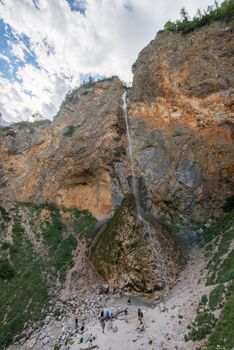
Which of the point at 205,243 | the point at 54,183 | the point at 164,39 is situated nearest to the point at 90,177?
the point at 54,183

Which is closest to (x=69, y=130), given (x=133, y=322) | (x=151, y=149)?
(x=151, y=149)

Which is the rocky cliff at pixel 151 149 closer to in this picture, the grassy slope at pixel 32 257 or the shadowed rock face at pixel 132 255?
the shadowed rock face at pixel 132 255

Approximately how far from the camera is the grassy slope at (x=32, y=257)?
83.5 ft

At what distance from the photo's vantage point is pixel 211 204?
32750 mm

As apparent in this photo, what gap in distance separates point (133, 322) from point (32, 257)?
15006 mm

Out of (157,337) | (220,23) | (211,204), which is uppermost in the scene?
(220,23)

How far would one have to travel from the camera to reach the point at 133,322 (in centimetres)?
2138

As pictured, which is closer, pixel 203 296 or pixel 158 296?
pixel 203 296

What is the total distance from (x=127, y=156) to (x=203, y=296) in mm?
22125

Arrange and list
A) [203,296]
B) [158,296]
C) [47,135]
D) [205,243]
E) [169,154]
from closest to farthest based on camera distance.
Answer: [203,296] < [158,296] < [205,243] < [169,154] < [47,135]

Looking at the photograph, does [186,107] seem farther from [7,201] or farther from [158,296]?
[7,201]

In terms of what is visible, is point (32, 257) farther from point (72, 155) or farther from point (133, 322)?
point (72, 155)

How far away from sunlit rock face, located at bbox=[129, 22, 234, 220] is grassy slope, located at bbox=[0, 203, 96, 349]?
10.7m

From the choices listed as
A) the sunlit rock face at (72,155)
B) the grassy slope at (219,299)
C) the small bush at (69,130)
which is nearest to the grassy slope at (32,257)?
the sunlit rock face at (72,155)
